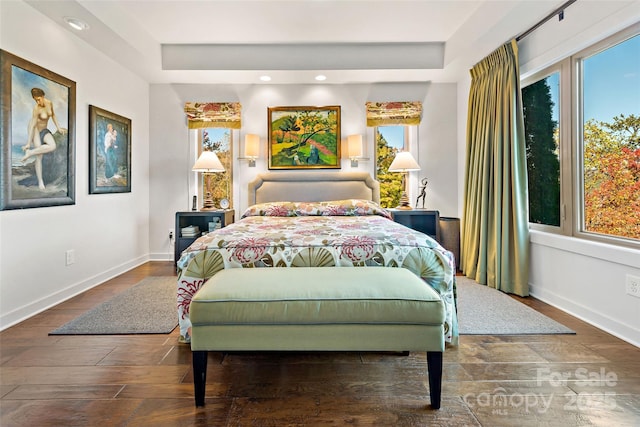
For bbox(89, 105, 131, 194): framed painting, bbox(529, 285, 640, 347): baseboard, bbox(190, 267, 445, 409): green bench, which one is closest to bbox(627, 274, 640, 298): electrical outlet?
bbox(529, 285, 640, 347): baseboard

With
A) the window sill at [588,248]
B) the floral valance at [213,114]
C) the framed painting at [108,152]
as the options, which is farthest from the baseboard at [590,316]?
the framed painting at [108,152]

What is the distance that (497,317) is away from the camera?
2.60 m

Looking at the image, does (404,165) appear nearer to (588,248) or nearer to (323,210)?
(323,210)

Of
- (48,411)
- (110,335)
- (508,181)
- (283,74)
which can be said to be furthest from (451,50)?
(48,411)

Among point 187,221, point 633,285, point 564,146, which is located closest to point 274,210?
point 187,221

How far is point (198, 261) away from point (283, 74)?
113 inches

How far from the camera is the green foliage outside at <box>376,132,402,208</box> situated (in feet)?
15.4

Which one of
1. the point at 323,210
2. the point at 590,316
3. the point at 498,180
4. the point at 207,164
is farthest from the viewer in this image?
the point at 207,164

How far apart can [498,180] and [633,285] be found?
1463mm

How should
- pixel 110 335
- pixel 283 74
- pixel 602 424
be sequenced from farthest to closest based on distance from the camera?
pixel 283 74, pixel 110 335, pixel 602 424

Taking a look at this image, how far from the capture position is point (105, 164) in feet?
12.2

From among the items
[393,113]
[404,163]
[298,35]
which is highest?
[298,35]

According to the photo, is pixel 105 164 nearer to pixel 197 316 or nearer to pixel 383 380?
pixel 197 316

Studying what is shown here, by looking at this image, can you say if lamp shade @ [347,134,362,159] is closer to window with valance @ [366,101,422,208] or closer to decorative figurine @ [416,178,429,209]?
window with valance @ [366,101,422,208]
